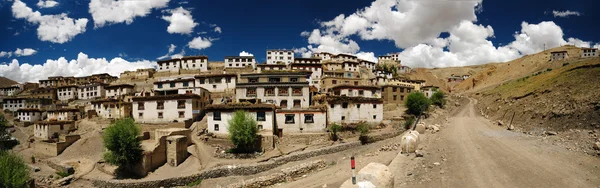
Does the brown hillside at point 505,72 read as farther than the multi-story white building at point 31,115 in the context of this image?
Yes

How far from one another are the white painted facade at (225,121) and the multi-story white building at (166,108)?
21.0 ft

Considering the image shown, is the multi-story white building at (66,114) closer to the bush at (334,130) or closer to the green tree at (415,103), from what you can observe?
the bush at (334,130)

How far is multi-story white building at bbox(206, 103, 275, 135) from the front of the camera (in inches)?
1190

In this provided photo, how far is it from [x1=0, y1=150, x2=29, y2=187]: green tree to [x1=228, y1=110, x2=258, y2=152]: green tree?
628 inches

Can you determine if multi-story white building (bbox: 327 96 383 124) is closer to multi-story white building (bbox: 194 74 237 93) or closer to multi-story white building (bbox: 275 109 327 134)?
multi-story white building (bbox: 275 109 327 134)

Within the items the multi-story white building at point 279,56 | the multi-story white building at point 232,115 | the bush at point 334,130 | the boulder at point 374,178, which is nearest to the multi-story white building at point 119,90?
the multi-story white building at point 279,56

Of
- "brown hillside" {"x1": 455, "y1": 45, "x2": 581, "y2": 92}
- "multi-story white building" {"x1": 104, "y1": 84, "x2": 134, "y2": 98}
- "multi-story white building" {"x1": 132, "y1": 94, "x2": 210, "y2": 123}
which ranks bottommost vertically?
"multi-story white building" {"x1": 132, "y1": 94, "x2": 210, "y2": 123}

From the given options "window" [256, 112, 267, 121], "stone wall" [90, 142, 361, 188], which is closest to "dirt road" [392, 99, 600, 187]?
"stone wall" [90, 142, 361, 188]

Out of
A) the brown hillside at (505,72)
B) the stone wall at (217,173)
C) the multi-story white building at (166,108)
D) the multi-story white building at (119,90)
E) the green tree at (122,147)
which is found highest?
the brown hillside at (505,72)

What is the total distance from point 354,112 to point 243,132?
14018mm

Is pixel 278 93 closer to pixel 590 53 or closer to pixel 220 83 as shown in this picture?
pixel 220 83

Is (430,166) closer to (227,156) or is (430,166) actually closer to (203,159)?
(227,156)

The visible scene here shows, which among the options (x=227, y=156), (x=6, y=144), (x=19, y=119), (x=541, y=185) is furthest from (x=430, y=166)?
(x=19, y=119)

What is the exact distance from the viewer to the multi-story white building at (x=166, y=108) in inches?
1430
